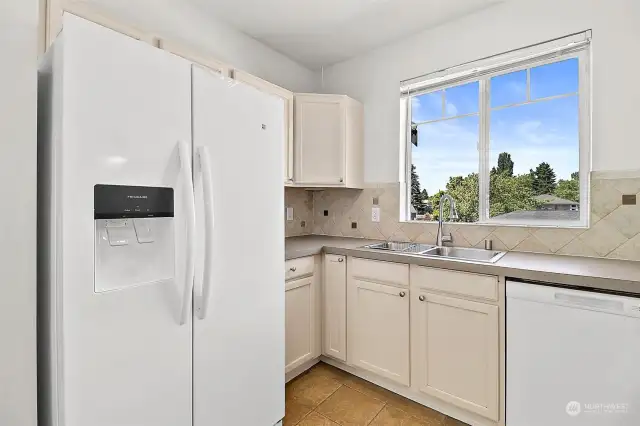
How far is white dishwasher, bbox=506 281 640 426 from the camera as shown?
4.41 feet

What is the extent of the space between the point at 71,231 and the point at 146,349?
46 centimetres

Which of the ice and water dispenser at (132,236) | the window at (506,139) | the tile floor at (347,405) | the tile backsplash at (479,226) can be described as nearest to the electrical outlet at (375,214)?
the tile backsplash at (479,226)

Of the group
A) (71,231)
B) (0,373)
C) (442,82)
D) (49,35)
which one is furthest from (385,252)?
(49,35)

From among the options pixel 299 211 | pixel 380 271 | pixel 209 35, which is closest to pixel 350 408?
pixel 380 271

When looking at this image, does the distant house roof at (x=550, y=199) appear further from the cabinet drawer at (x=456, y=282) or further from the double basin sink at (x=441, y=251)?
the cabinet drawer at (x=456, y=282)

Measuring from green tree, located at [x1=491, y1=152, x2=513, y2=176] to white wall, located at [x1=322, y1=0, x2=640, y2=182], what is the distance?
0.46 meters

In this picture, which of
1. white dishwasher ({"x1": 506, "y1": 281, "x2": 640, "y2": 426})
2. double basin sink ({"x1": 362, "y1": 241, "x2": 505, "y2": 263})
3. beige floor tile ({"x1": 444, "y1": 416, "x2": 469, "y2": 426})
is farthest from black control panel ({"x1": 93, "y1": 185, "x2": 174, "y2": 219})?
beige floor tile ({"x1": 444, "y1": 416, "x2": 469, "y2": 426})

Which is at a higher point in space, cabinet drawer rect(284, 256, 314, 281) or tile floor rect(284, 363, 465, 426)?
cabinet drawer rect(284, 256, 314, 281)

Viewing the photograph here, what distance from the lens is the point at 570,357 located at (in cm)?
146

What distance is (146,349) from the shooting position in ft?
3.67

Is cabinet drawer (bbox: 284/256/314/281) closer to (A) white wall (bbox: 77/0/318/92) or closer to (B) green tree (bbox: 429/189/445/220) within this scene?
(B) green tree (bbox: 429/189/445/220)

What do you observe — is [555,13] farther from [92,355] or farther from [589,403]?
[92,355]

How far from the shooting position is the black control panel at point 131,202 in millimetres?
1000

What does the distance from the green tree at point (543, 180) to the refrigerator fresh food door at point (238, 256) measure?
1.71 meters
